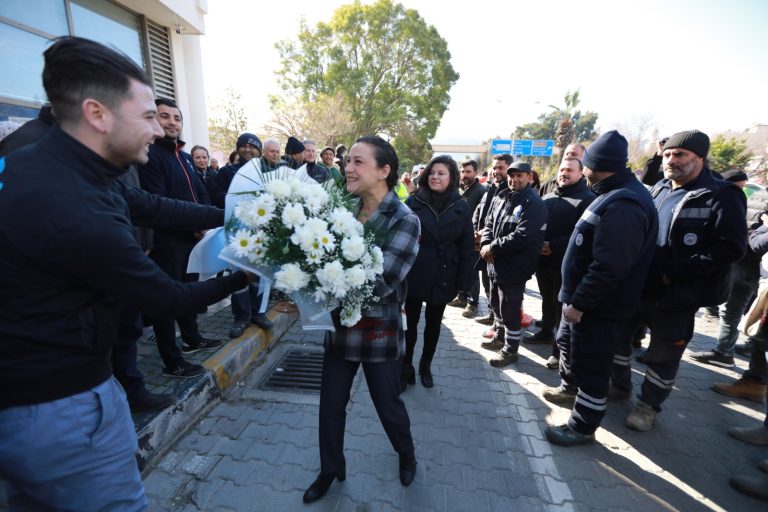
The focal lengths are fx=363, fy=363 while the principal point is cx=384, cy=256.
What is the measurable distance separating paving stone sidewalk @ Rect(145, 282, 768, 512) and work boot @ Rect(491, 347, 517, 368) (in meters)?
0.38

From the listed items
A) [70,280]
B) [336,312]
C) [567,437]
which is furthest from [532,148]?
[70,280]

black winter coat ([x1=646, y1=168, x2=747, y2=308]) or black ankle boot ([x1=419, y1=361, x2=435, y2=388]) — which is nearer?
black winter coat ([x1=646, y1=168, x2=747, y2=308])

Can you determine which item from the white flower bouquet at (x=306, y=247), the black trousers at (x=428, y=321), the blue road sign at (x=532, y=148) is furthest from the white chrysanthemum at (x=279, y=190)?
the blue road sign at (x=532, y=148)

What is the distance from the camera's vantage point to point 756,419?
338 cm

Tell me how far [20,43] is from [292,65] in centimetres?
2904

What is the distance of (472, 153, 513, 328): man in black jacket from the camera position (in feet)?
16.3

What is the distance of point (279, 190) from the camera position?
1693 millimetres

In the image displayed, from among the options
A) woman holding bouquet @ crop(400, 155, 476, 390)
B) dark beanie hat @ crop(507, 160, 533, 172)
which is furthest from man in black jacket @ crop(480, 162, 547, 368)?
woman holding bouquet @ crop(400, 155, 476, 390)

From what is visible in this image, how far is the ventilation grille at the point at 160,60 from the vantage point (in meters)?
7.14

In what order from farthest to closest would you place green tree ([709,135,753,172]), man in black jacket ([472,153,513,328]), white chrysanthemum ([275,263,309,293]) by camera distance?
1. green tree ([709,135,753,172])
2. man in black jacket ([472,153,513,328])
3. white chrysanthemum ([275,263,309,293])

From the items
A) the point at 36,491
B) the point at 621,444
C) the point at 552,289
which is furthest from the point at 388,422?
the point at 552,289

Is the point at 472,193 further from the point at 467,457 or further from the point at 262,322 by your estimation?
the point at 467,457

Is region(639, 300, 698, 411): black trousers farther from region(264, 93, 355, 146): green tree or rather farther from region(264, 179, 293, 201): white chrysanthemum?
region(264, 93, 355, 146): green tree

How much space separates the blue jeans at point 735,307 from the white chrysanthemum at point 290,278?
5375mm
